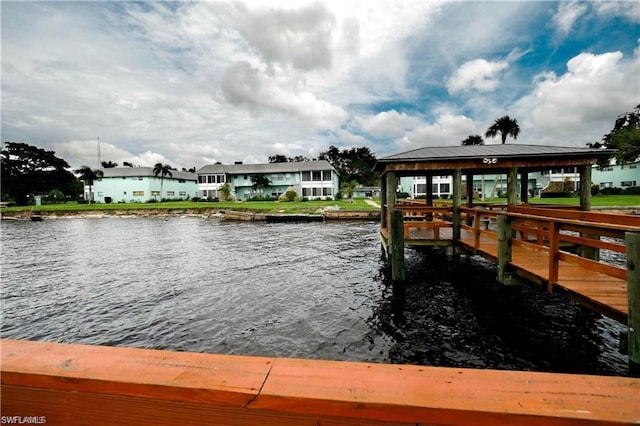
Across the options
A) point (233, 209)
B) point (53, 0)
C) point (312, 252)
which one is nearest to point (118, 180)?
point (233, 209)

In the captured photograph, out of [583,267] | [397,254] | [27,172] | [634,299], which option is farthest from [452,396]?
[27,172]

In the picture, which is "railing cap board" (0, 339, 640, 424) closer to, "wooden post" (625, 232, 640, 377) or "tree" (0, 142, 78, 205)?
"wooden post" (625, 232, 640, 377)

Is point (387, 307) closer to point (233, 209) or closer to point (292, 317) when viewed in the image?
point (292, 317)

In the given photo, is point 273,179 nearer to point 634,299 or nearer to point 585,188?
point 585,188

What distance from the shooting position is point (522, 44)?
20.0 meters

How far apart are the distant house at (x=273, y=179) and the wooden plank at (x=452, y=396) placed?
2489 inches

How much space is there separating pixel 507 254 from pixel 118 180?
83932 millimetres

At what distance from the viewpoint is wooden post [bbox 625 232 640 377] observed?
4.37 metres

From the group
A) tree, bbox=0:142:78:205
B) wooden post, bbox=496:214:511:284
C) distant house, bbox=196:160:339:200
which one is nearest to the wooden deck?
wooden post, bbox=496:214:511:284

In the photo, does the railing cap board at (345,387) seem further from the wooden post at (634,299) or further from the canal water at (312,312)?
the canal water at (312,312)

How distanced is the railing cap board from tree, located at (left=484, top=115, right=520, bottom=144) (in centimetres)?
6406

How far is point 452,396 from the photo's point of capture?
4.03 ft

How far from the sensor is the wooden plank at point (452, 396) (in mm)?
1146

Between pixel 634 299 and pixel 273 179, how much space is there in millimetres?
66119
